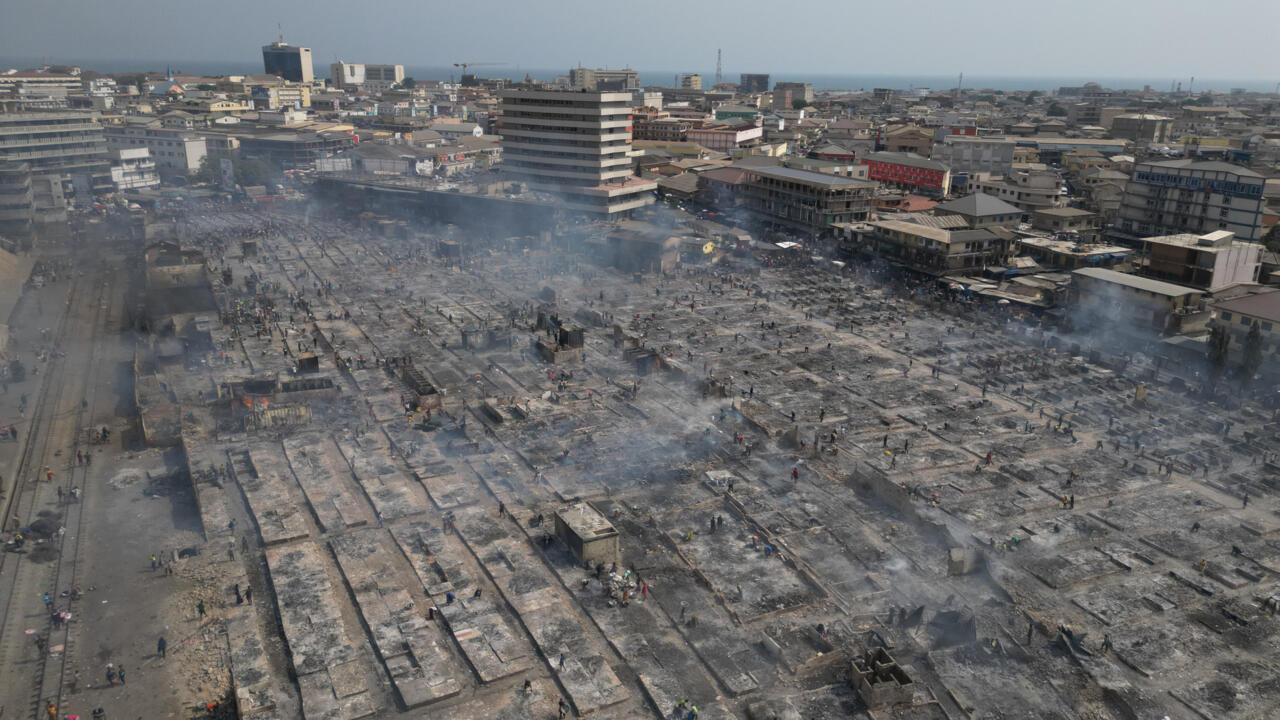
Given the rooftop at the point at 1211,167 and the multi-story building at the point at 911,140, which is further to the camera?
the multi-story building at the point at 911,140

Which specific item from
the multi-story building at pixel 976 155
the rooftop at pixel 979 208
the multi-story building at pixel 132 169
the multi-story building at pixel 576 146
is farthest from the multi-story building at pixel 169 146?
the multi-story building at pixel 976 155

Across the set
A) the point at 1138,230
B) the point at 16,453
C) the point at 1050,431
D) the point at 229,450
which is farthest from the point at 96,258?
the point at 1138,230

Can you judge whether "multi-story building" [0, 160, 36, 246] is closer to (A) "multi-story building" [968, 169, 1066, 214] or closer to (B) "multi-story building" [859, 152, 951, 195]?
(B) "multi-story building" [859, 152, 951, 195]

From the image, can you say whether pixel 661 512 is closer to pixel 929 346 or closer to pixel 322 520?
pixel 322 520

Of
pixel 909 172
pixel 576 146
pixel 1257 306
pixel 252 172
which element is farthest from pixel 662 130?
pixel 1257 306

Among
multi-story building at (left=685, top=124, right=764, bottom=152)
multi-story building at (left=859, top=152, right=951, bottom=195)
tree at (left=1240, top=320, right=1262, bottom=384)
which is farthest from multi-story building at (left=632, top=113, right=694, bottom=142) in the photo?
tree at (left=1240, top=320, right=1262, bottom=384)

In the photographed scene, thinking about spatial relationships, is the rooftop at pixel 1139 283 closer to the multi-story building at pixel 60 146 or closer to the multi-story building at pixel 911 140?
the multi-story building at pixel 911 140

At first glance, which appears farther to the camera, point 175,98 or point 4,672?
point 175,98
